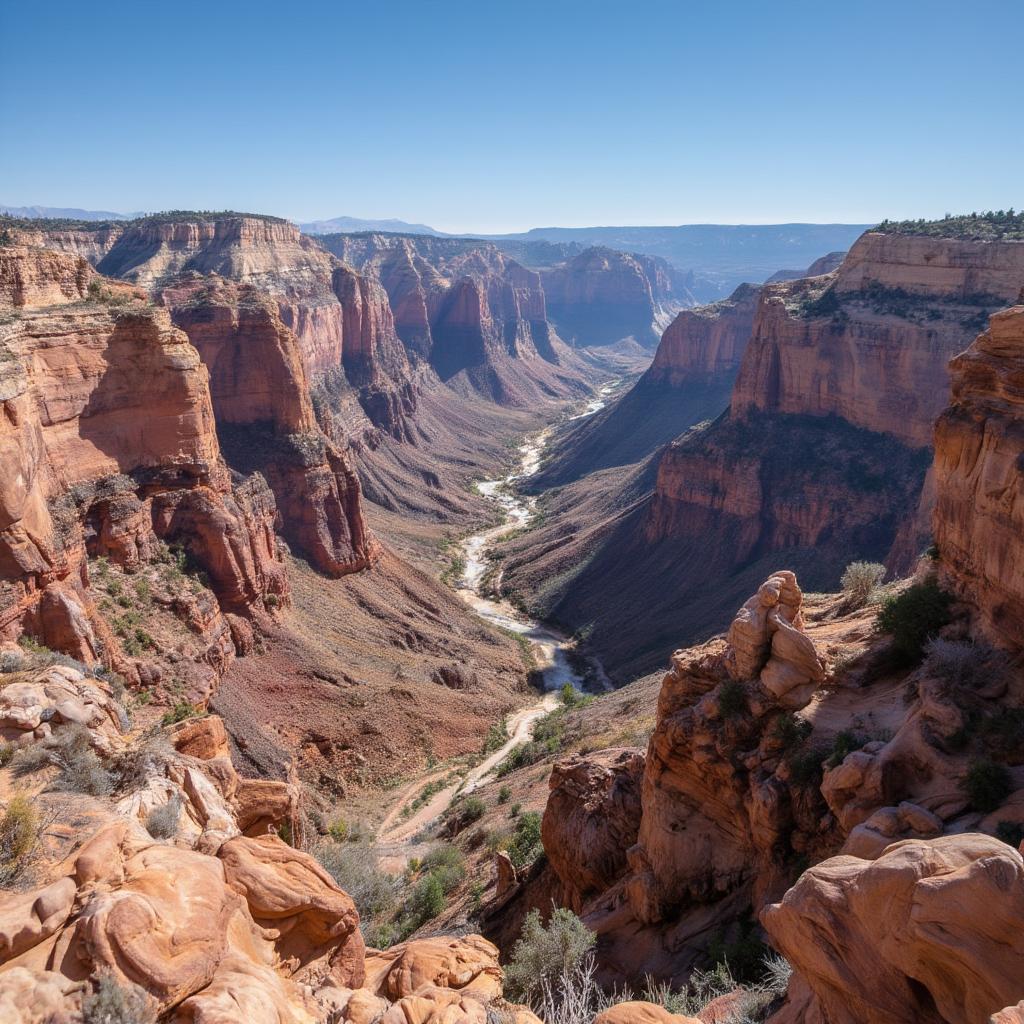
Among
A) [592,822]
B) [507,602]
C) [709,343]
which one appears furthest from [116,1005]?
[709,343]

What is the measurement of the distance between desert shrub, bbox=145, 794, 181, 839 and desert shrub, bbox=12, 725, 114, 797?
187 cm

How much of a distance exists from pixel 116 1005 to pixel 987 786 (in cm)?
1308

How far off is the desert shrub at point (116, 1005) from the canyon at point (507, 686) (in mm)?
65

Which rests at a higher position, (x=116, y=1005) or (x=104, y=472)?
(x=104, y=472)

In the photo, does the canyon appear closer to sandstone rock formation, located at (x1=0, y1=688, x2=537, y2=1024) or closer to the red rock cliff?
sandstone rock formation, located at (x1=0, y1=688, x2=537, y2=1024)

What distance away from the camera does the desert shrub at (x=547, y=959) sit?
14.9 metres

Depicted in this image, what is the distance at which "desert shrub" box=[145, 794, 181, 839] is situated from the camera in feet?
48.5

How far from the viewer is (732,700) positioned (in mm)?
17859

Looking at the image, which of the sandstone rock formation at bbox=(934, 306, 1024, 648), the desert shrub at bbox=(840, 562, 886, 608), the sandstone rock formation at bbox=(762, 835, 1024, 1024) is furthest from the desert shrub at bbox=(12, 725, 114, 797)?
the desert shrub at bbox=(840, 562, 886, 608)

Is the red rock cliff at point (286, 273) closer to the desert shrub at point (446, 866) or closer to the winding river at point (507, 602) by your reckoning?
the winding river at point (507, 602)

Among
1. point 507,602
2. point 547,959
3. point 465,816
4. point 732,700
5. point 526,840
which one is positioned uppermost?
point 732,700

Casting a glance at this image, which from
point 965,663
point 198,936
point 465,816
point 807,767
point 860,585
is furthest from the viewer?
point 465,816

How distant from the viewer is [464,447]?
13050 centimetres

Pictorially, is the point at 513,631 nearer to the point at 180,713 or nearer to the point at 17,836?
the point at 180,713
